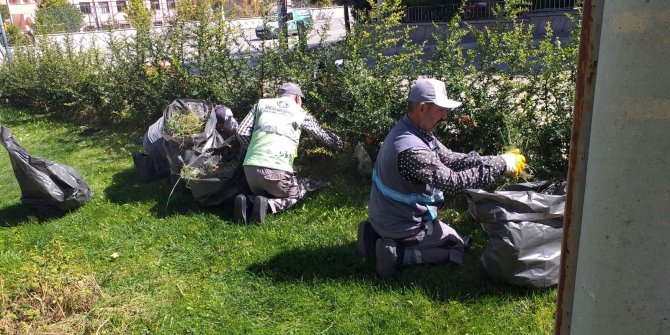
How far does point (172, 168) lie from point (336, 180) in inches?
66.1

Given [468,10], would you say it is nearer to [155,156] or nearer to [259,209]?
[155,156]

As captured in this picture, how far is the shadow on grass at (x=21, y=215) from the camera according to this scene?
5.35m

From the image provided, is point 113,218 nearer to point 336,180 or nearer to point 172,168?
point 172,168

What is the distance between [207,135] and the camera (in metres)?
5.84

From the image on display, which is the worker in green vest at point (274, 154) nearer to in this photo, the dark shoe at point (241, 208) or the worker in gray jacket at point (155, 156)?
the dark shoe at point (241, 208)

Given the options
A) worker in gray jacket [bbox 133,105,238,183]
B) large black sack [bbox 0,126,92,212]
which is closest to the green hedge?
worker in gray jacket [bbox 133,105,238,183]

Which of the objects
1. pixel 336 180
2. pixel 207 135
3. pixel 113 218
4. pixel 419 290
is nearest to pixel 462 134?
pixel 336 180

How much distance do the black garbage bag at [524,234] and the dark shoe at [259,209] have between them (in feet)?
6.67

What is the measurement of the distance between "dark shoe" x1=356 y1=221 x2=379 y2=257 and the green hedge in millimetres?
1305

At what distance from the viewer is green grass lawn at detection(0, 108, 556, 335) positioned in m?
3.36

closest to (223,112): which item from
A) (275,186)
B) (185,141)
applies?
(185,141)

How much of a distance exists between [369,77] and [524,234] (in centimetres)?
256

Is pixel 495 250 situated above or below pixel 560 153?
below

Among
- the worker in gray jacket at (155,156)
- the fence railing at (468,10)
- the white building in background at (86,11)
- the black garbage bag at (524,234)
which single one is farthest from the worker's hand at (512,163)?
the white building in background at (86,11)
